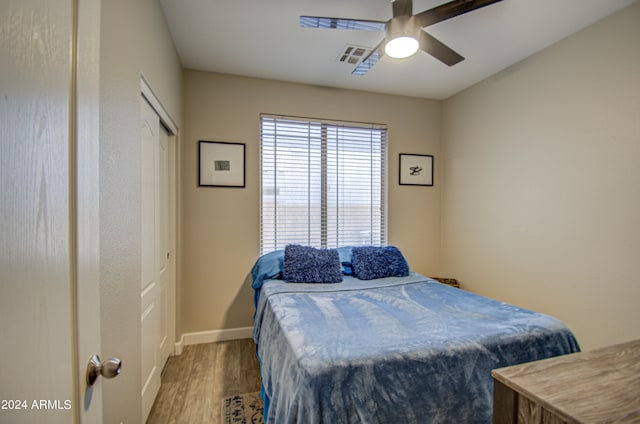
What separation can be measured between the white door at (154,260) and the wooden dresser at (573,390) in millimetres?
1809

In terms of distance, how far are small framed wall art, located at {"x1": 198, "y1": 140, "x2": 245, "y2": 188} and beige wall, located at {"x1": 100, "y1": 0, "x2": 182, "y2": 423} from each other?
47.0 inches

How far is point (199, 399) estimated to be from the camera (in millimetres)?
2043

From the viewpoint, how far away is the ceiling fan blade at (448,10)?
1.56 metres

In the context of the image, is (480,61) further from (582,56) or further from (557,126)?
(557,126)

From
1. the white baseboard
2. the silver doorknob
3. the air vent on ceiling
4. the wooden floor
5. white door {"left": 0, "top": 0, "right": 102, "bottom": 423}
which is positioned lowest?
the wooden floor

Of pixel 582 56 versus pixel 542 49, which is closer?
pixel 582 56

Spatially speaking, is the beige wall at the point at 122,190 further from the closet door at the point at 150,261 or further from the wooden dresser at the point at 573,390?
the wooden dresser at the point at 573,390

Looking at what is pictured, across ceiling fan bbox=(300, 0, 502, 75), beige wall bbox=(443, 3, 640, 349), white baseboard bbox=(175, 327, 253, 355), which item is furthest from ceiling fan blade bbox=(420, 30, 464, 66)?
white baseboard bbox=(175, 327, 253, 355)

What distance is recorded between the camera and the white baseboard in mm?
2840

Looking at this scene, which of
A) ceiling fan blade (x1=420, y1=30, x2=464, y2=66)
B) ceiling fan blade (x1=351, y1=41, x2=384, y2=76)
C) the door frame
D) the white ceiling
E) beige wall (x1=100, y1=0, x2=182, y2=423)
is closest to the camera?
the door frame

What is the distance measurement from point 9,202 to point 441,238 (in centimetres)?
396

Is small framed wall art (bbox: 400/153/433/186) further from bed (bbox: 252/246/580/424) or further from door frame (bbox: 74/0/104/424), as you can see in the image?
door frame (bbox: 74/0/104/424)

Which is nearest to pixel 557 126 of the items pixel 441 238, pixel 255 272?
pixel 441 238

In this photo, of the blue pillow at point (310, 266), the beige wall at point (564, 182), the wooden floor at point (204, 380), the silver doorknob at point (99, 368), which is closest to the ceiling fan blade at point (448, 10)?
the beige wall at point (564, 182)
